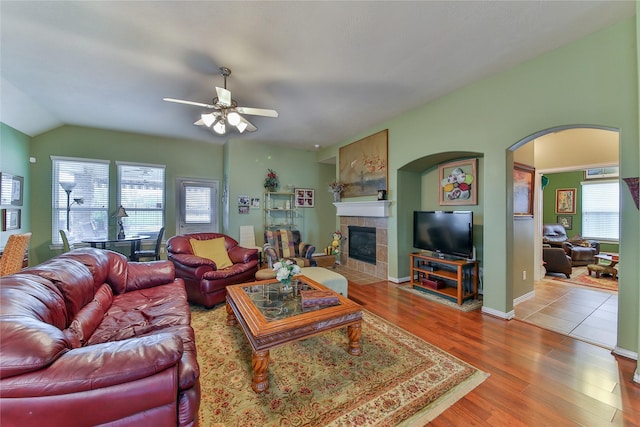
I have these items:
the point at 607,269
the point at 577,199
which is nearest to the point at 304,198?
the point at 607,269

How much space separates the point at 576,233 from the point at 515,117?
6904 mm

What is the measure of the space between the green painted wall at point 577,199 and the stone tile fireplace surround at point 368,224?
628 centimetres

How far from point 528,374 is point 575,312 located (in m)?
1.91

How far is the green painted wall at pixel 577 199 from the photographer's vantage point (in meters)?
6.99

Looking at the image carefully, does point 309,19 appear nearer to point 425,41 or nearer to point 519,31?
point 425,41

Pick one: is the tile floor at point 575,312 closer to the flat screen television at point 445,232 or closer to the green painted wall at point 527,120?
the green painted wall at point 527,120

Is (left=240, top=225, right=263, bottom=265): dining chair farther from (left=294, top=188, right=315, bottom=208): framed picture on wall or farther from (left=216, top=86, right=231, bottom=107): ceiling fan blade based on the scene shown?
(left=216, top=86, right=231, bottom=107): ceiling fan blade

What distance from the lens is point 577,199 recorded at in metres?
7.09

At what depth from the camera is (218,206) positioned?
19.9ft

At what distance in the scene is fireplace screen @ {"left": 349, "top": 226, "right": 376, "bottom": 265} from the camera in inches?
195

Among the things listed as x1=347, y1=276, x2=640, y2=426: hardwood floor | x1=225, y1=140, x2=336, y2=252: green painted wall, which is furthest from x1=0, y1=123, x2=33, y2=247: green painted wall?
x1=347, y1=276, x2=640, y2=426: hardwood floor

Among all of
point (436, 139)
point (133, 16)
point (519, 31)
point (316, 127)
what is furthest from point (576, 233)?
point (133, 16)

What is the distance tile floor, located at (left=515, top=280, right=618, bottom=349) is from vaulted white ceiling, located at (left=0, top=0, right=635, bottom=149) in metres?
2.95

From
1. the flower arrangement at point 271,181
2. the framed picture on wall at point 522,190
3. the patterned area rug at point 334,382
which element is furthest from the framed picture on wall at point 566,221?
the flower arrangement at point 271,181
